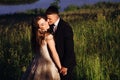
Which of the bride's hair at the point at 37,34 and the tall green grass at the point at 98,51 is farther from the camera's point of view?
the tall green grass at the point at 98,51

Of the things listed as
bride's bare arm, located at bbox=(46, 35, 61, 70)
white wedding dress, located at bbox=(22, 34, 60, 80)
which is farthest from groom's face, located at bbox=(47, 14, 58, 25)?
white wedding dress, located at bbox=(22, 34, 60, 80)

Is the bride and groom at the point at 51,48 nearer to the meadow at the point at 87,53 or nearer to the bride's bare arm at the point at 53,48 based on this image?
the bride's bare arm at the point at 53,48

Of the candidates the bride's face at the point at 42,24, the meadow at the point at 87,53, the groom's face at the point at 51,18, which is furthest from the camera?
the meadow at the point at 87,53

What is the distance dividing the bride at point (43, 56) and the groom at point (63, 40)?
12cm

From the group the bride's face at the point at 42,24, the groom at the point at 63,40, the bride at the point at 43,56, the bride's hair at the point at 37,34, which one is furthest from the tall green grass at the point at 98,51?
the bride's face at the point at 42,24

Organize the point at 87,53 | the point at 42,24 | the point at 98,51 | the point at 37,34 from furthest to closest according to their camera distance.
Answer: the point at 98,51, the point at 87,53, the point at 37,34, the point at 42,24

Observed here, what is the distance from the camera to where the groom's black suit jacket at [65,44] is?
680 centimetres

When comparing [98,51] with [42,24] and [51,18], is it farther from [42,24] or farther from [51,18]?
[42,24]

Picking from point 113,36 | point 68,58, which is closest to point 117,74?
point 68,58

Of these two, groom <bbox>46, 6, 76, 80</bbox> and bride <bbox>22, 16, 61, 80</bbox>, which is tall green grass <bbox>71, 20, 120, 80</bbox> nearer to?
groom <bbox>46, 6, 76, 80</bbox>

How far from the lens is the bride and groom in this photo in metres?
6.70

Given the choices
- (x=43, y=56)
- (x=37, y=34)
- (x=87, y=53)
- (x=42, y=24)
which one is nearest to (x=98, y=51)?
(x=87, y=53)

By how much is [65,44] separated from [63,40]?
2.8 inches

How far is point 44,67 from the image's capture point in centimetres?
686
